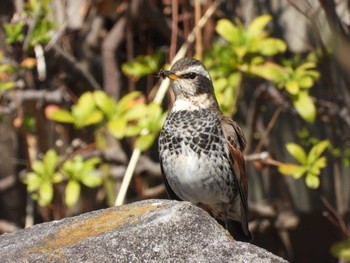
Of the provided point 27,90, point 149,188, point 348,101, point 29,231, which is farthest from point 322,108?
point 29,231

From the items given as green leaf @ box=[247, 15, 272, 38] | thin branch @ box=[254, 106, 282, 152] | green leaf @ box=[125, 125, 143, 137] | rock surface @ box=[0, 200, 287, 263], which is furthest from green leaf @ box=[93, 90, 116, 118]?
rock surface @ box=[0, 200, 287, 263]

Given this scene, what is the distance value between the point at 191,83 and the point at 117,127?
0.60 metres

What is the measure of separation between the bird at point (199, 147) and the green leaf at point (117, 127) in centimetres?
42

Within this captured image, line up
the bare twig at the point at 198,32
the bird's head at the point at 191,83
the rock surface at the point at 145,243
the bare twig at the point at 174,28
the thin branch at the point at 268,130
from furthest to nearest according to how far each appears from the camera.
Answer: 1. the bare twig at the point at 174,28
2. the thin branch at the point at 268,130
3. the bare twig at the point at 198,32
4. the bird's head at the point at 191,83
5. the rock surface at the point at 145,243

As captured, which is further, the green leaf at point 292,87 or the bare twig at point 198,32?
the bare twig at point 198,32

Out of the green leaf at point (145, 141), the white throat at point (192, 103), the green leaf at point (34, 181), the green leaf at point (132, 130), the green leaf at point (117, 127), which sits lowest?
the green leaf at point (34, 181)

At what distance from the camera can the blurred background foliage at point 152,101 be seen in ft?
18.6

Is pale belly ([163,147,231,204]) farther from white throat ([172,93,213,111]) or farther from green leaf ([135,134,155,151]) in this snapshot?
green leaf ([135,134,155,151])

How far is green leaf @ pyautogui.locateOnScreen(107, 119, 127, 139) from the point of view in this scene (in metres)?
5.32

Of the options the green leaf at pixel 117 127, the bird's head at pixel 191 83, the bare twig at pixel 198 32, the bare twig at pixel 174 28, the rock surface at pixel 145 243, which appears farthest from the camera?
the bare twig at pixel 174 28

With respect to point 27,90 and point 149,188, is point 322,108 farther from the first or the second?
point 27,90

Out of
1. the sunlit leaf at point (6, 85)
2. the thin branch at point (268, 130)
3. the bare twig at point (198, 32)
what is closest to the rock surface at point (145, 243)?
the sunlit leaf at point (6, 85)

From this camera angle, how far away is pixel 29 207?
6734 mm

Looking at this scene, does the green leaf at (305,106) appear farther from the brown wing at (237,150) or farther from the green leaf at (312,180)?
the brown wing at (237,150)
